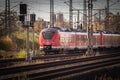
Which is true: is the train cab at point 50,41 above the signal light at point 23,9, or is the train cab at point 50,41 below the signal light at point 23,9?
below

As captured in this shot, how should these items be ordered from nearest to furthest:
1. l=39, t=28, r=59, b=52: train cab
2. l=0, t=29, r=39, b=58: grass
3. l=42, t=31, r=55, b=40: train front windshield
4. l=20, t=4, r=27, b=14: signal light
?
1. l=20, t=4, r=27, b=14: signal light
2. l=0, t=29, r=39, b=58: grass
3. l=39, t=28, r=59, b=52: train cab
4. l=42, t=31, r=55, b=40: train front windshield

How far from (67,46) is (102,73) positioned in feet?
58.8

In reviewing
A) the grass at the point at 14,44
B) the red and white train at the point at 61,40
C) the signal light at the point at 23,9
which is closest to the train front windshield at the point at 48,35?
the red and white train at the point at 61,40

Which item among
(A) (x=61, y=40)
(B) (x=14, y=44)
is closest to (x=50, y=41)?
(A) (x=61, y=40)

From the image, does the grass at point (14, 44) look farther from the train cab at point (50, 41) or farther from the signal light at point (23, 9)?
the signal light at point (23, 9)

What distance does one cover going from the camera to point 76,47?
34.7m

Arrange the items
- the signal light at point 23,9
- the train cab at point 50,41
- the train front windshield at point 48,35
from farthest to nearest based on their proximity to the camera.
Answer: the train front windshield at point 48,35, the train cab at point 50,41, the signal light at point 23,9

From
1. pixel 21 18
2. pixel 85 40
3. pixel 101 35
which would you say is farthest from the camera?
pixel 101 35

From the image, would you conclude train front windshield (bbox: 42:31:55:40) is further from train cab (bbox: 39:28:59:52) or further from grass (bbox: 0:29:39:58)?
grass (bbox: 0:29:39:58)

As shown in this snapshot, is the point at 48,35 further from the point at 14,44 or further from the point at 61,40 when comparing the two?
the point at 14,44

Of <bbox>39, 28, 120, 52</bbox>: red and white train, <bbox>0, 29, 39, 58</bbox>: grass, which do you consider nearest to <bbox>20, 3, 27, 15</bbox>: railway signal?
<bbox>0, 29, 39, 58</bbox>: grass

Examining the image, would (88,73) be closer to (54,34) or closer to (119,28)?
(54,34)

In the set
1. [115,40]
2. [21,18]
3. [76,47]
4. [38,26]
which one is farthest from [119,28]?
[21,18]

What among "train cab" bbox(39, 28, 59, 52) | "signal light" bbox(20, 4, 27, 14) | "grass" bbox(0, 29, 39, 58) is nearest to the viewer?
"signal light" bbox(20, 4, 27, 14)
